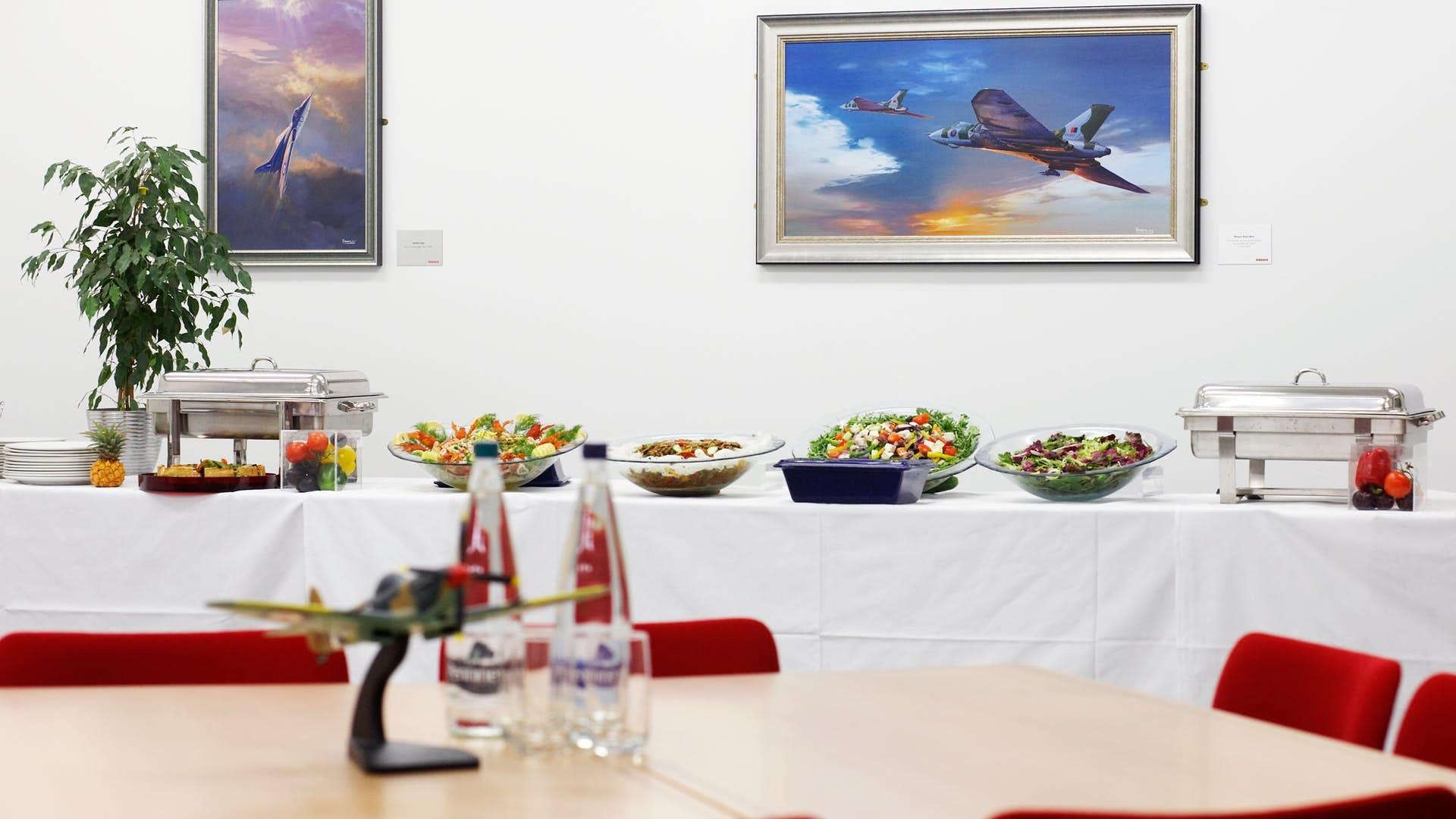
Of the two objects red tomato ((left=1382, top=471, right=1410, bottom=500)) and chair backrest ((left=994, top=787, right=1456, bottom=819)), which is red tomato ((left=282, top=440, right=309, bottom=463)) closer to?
red tomato ((left=1382, top=471, right=1410, bottom=500))

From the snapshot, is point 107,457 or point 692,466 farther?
point 107,457

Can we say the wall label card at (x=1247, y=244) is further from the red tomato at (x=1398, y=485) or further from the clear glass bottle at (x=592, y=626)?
the clear glass bottle at (x=592, y=626)

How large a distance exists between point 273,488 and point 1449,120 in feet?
11.1

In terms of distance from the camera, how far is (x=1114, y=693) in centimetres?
164

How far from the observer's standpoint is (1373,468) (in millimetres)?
2742

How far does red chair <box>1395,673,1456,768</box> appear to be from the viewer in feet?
4.80

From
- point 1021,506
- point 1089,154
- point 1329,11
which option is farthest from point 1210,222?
point 1021,506

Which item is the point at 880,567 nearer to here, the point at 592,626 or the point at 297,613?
the point at 592,626

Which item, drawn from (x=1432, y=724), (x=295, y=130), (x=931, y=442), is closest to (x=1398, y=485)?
(x=931, y=442)

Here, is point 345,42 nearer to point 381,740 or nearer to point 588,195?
point 588,195

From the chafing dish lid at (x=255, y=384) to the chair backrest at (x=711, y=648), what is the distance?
163cm

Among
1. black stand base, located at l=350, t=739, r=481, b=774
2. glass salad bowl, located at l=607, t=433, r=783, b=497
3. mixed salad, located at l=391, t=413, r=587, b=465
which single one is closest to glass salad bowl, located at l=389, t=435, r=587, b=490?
mixed salad, located at l=391, t=413, r=587, b=465

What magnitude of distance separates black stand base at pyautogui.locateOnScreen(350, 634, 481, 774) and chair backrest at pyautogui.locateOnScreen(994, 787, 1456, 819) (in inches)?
20.9

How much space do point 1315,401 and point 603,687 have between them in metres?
2.12
